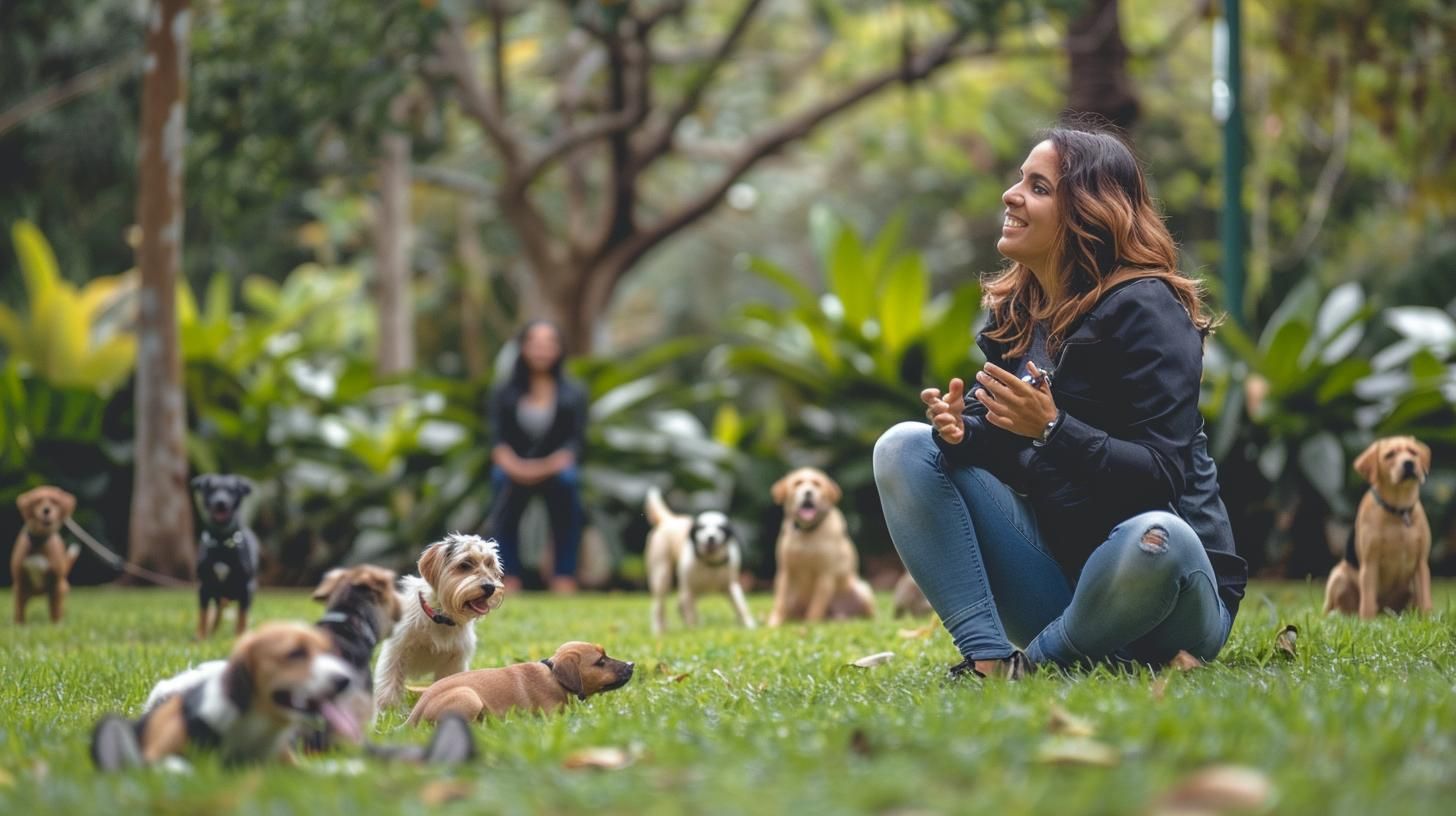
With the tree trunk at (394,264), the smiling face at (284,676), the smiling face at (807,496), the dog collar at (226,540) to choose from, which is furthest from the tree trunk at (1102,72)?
the tree trunk at (394,264)

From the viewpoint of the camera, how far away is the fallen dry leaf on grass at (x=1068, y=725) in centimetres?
264

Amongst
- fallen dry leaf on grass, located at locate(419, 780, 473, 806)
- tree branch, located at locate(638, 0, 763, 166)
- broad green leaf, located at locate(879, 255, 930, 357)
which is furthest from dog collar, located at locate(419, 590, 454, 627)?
tree branch, located at locate(638, 0, 763, 166)

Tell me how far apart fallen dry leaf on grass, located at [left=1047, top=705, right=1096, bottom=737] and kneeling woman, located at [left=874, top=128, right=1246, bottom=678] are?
819 mm

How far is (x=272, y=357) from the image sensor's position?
36.9 feet

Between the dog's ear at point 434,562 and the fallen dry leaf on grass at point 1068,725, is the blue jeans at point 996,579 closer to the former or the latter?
the fallen dry leaf on grass at point 1068,725

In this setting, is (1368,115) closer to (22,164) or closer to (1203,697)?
(1203,697)

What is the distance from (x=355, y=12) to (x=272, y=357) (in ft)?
8.79

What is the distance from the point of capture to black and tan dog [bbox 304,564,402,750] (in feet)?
9.57

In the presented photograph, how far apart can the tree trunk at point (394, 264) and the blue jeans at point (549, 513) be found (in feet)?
23.6

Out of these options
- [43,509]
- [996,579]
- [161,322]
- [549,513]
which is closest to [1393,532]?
[996,579]

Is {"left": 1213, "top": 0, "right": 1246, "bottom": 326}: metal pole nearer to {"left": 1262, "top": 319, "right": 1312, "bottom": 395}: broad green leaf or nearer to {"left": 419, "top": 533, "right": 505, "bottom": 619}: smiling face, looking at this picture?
{"left": 1262, "top": 319, "right": 1312, "bottom": 395}: broad green leaf

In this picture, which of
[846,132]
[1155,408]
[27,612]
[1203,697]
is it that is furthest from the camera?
[846,132]

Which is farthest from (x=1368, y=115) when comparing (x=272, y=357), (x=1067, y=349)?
(x=1067, y=349)

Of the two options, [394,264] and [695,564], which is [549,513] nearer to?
[695,564]
